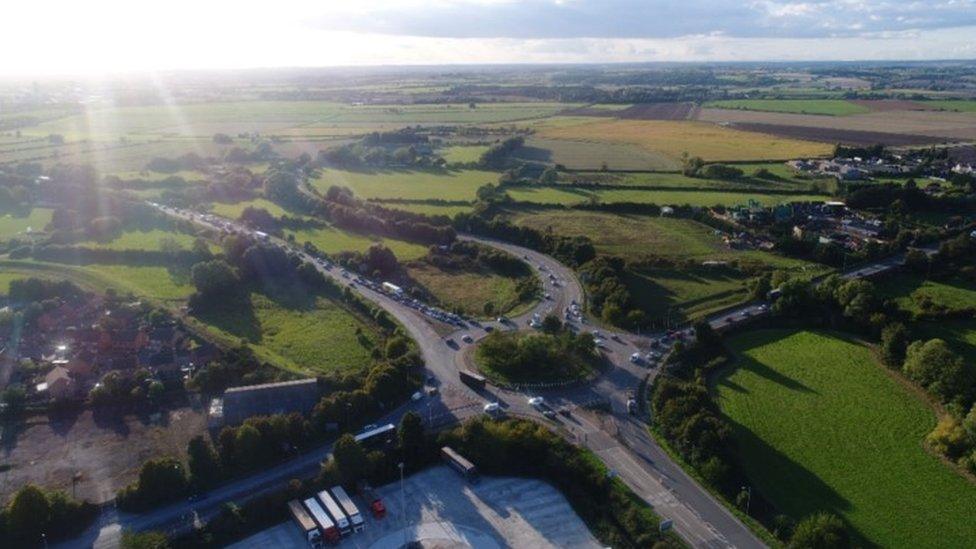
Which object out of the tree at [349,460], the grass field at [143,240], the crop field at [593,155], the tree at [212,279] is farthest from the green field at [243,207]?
the tree at [349,460]

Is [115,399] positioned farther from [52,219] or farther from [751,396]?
[52,219]

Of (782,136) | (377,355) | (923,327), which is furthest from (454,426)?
(782,136)

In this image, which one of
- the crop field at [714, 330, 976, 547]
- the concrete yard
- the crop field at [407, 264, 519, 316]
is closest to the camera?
the concrete yard

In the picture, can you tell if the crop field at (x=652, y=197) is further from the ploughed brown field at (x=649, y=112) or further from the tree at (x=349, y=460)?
the ploughed brown field at (x=649, y=112)

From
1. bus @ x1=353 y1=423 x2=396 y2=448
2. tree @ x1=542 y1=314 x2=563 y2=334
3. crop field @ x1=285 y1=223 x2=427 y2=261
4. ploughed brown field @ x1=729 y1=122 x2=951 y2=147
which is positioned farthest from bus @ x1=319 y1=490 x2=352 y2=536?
ploughed brown field @ x1=729 y1=122 x2=951 y2=147

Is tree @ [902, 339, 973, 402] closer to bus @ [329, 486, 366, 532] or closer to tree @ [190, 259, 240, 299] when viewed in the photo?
bus @ [329, 486, 366, 532]

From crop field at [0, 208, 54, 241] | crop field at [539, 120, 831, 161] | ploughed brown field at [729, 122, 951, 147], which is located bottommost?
crop field at [0, 208, 54, 241]
